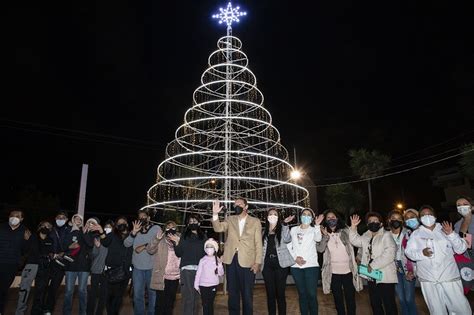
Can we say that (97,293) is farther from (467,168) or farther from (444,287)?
(467,168)

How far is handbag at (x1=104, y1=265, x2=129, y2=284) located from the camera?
7.30 metres

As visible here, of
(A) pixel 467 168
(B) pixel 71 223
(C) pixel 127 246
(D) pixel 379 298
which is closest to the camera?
(D) pixel 379 298

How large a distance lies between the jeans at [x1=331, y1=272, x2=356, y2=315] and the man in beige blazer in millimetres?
1746

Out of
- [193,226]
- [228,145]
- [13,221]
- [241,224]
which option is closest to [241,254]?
[241,224]

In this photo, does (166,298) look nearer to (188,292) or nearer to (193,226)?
(188,292)

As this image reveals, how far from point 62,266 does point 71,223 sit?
1.02 m

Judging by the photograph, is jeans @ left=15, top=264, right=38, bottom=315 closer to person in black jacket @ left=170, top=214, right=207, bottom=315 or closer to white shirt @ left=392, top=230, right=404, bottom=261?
person in black jacket @ left=170, top=214, right=207, bottom=315

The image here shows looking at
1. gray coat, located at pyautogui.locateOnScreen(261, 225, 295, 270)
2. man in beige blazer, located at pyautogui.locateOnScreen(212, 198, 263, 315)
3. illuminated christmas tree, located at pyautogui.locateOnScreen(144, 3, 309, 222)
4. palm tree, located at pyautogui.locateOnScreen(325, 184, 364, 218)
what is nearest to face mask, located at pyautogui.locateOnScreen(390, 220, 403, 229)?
gray coat, located at pyautogui.locateOnScreen(261, 225, 295, 270)

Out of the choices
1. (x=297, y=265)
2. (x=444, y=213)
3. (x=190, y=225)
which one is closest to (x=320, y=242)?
(x=297, y=265)

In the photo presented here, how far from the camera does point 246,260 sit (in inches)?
249

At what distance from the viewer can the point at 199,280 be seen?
6625mm

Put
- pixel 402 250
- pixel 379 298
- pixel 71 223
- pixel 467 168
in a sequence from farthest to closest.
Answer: pixel 467 168, pixel 71 223, pixel 402 250, pixel 379 298

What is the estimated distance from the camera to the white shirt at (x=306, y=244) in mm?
6902

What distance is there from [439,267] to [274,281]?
289cm
